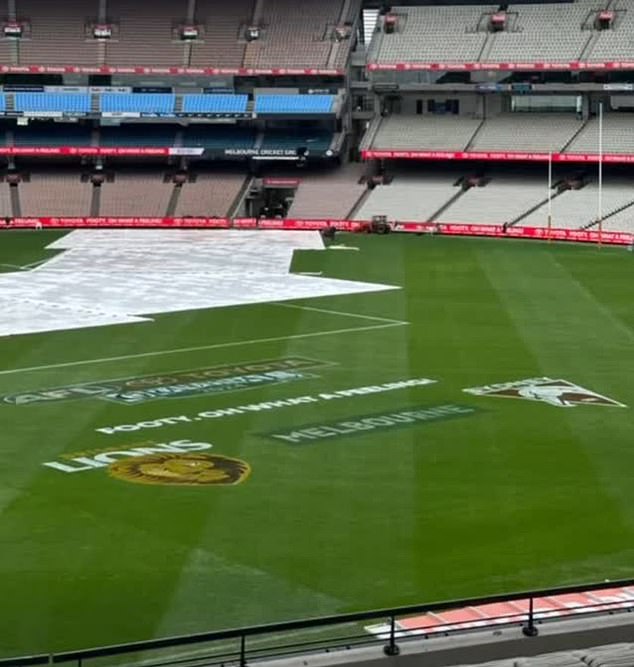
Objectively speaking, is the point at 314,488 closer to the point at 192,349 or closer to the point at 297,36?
the point at 192,349

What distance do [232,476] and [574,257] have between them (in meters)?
48.3

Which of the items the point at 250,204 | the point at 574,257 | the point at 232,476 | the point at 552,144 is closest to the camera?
the point at 232,476

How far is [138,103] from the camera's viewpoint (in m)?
101

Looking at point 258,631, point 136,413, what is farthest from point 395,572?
point 136,413

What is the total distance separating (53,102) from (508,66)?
32.1 meters

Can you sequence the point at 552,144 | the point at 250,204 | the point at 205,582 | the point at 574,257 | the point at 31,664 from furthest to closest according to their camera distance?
the point at 250,204
the point at 552,144
the point at 574,257
the point at 205,582
the point at 31,664

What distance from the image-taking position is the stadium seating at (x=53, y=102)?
330ft

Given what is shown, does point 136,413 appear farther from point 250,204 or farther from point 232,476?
point 250,204

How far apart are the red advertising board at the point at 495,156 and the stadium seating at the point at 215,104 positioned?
966 centimetres

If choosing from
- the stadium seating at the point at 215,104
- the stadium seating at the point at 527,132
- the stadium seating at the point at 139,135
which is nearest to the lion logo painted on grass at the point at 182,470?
the stadium seating at the point at 527,132

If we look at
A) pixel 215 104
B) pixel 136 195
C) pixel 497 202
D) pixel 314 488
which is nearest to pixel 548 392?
pixel 314 488

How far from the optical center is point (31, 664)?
13336 millimetres

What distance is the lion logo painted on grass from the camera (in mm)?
27672

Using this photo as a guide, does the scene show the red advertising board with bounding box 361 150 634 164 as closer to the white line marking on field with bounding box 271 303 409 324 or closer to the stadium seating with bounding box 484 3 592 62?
the stadium seating with bounding box 484 3 592 62
